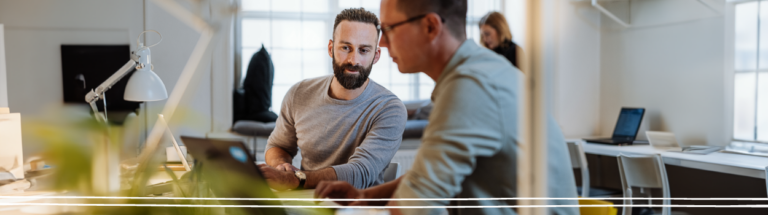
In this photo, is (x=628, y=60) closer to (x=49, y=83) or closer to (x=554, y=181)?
(x=554, y=181)

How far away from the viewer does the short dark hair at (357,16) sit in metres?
0.92

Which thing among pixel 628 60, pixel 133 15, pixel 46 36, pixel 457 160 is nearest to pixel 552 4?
pixel 628 60

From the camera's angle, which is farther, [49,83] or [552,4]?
[49,83]

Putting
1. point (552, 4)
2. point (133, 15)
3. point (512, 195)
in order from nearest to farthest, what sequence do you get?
1. point (512, 195)
2. point (552, 4)
3. point (133, 15)

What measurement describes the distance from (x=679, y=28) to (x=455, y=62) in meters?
0.41

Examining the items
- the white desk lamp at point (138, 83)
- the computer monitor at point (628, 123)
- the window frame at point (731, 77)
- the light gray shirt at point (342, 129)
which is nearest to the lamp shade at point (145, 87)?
the white desk lamp at point (138, 83)

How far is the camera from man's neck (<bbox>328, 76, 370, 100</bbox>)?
965mm

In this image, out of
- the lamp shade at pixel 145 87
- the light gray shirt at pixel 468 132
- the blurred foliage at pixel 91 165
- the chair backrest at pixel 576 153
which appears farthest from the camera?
the lamp shade at pixel 145 87

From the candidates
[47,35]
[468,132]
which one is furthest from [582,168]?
[47,35]

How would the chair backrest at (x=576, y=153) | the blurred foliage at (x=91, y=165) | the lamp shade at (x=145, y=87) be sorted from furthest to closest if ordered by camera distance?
the lamp shade at (x=145, y=87) < the chair backrest at (x=576, y=153) < the blurred foliage at (x=91, y=165)

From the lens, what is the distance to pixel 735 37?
763 millimetres

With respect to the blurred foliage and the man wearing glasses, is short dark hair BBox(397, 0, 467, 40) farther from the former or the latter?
the blurred foliage

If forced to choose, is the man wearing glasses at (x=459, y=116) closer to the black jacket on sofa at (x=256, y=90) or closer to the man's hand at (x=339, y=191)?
the man's hand at (x=339, y=191)

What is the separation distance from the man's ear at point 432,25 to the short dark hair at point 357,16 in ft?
0.85
